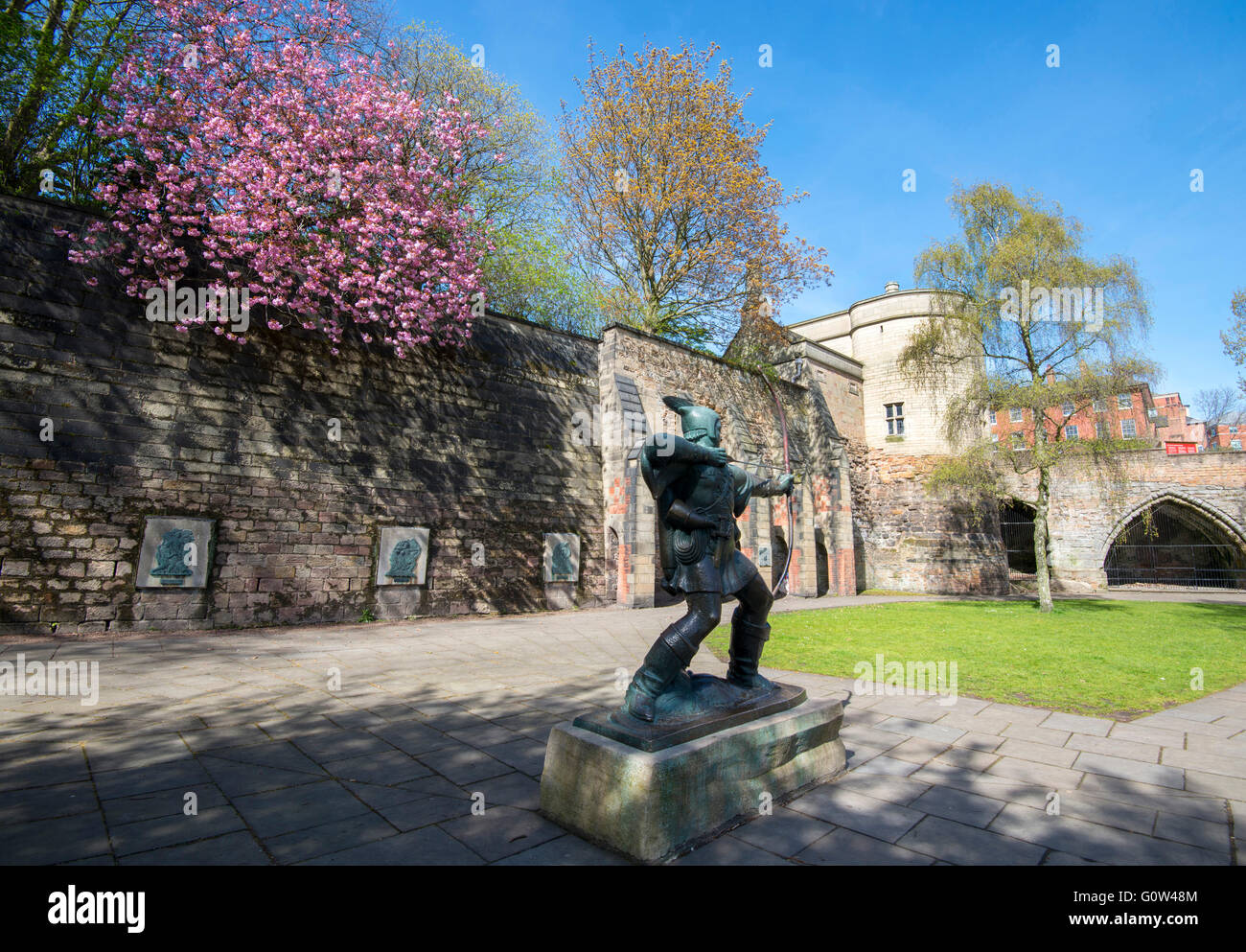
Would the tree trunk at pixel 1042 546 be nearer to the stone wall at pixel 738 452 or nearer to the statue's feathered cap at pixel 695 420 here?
the stone wall at pixel 738 452

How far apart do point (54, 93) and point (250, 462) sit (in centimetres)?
660

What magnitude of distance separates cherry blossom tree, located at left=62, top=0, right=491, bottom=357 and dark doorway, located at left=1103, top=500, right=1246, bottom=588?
2551 centimetres

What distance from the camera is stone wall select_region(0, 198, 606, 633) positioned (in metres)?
7.74

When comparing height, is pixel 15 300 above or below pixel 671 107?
below

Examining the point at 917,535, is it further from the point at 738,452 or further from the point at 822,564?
the point at 738,452

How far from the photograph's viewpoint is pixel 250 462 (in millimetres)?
9219

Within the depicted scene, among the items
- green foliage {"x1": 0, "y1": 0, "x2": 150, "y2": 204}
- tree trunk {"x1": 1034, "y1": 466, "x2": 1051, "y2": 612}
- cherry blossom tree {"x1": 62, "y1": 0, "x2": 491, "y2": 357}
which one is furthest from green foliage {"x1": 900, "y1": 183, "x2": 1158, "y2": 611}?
green foliage {"x1": 0, "y1": 0, "x2": 150, "y2": 204}

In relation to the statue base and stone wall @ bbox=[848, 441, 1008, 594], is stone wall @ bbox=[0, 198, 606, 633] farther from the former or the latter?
stone wall @ bbox=[848, 441, 1008, 594]

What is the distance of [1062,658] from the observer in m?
7.10

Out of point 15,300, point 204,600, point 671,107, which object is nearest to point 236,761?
point 204,600

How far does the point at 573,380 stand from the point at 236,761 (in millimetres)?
11182

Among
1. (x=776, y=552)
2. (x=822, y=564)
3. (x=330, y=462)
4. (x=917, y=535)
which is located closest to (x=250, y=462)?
(x=330, y=462)
